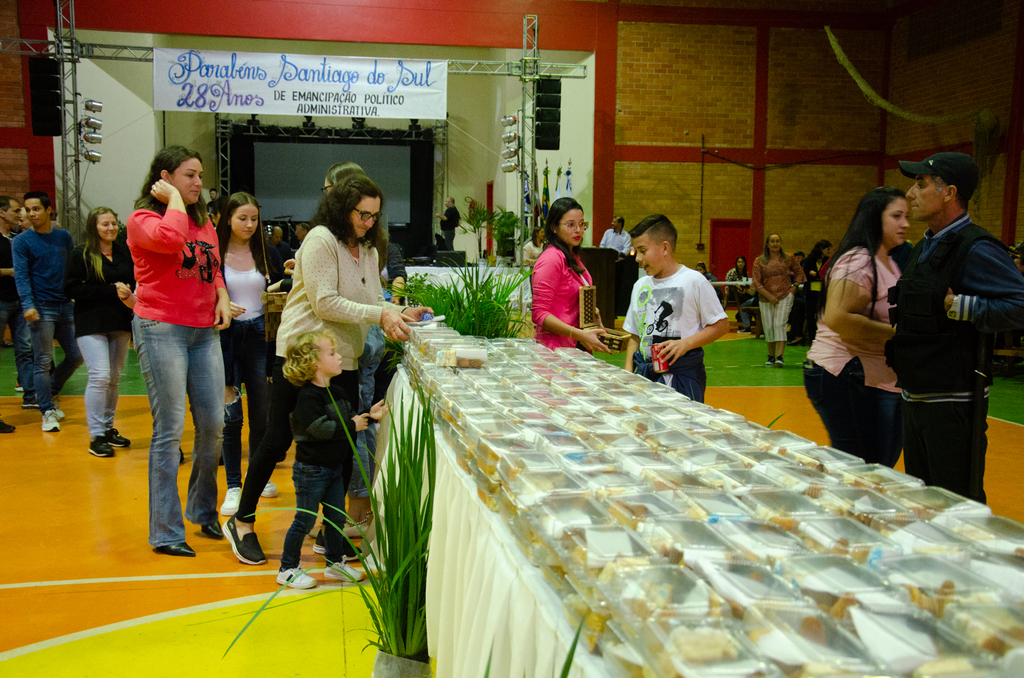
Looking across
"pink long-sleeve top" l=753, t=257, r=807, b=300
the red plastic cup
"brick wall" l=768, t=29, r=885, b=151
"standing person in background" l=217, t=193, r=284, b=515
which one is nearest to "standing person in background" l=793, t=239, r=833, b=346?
"pink long-sleeve top" l=753, t=257, r=807, b=300

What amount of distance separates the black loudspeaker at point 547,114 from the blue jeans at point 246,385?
826cm

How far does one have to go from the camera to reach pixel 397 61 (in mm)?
11633

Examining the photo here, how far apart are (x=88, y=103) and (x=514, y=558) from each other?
1223 centimetres

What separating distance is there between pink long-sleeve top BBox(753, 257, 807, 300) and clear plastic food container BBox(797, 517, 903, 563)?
8379mm

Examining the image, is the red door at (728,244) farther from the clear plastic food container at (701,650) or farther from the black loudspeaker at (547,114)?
the clear plastic food container at (701,650)

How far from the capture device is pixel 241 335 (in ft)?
13.5

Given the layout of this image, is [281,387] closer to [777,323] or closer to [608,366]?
[608,366]

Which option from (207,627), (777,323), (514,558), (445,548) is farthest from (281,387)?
(777,323)

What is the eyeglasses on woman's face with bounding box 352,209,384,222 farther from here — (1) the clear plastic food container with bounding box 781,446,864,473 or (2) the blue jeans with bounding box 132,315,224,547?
(1) the clear plastic food container with bounding box 781,446,864,473

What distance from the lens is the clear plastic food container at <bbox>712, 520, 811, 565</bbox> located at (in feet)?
3.54

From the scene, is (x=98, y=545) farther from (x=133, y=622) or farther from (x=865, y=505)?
(x=865, y=505)

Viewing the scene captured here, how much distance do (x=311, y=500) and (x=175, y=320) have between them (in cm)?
96

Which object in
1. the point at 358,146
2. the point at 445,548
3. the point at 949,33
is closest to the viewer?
the point at 445,548

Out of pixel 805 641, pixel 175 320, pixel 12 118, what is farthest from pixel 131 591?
pixel 12 118
